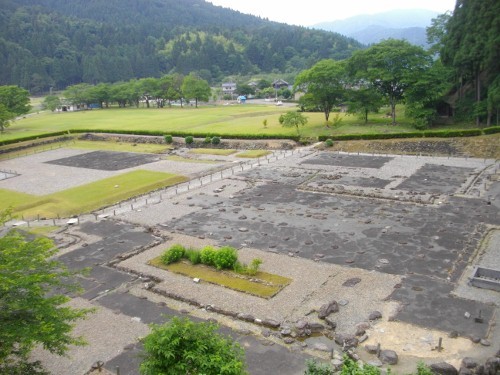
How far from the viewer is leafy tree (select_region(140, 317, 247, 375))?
36.1 ft

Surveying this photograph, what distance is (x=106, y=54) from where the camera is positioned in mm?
170750

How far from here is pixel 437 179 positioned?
3925cm

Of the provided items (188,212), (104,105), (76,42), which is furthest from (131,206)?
(76,42)

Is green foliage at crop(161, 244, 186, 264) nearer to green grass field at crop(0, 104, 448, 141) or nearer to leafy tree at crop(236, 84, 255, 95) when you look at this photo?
green grass field at crop(0, 104, 448, 141)

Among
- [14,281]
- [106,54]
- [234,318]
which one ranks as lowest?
[234,318]

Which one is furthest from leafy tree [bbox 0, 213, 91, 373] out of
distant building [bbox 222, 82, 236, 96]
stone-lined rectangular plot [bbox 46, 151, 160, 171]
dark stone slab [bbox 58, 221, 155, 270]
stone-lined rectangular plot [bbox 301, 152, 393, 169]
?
distant building [bbox 222, 82, 236, 96]

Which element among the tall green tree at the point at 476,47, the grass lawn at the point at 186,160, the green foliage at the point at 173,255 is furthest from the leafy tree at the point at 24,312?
the tall green tree at the point at 476,47

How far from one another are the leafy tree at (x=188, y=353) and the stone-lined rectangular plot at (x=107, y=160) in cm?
4187

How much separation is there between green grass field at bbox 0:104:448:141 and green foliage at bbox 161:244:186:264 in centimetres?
3912

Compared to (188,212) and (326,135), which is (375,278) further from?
(326,135)

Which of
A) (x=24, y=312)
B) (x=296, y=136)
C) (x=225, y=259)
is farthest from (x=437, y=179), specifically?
(x=24, y=312)

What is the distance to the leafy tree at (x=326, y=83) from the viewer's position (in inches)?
2468

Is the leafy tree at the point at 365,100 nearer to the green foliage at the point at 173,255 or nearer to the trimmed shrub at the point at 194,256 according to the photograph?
the trimmed shrub at the point at 194,256

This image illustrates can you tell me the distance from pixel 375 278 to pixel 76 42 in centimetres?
19342
